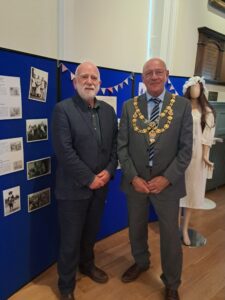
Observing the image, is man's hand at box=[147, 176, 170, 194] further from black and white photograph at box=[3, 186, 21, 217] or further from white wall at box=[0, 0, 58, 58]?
white wall at box=[0, 0, 58, 58]

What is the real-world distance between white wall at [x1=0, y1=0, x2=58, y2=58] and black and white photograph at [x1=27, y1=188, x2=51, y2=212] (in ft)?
3.43

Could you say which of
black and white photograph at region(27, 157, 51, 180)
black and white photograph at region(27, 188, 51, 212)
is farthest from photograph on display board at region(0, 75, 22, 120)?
black and white photograph at region(27, 188, 51, 212)

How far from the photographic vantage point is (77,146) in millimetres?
1598

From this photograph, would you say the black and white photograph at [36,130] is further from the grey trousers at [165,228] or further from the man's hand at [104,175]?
the grey trousers at [165,228]

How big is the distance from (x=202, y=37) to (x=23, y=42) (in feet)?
8.45

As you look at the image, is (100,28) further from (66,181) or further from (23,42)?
(66,181)

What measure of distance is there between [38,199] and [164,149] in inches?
36.7

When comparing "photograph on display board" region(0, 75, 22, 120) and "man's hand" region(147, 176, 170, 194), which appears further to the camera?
"man's hand" region(147, 176, 170, 194)

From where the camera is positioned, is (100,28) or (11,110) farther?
(100,28)

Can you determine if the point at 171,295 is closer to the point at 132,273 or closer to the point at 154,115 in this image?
the point at 132,273

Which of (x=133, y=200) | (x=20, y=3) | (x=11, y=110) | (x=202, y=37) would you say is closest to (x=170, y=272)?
(x=133, y=200)

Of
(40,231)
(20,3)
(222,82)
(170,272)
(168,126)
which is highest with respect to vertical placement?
(20,3)

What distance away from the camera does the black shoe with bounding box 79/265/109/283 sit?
1.96 metres

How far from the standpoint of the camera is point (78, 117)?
5.16ft
